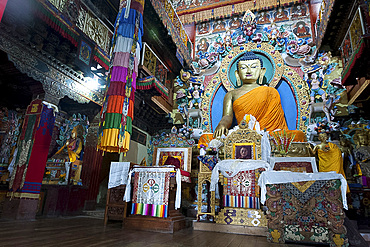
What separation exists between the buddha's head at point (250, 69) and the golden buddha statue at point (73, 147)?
14.4ft

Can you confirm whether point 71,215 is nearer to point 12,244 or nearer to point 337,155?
point 12,244

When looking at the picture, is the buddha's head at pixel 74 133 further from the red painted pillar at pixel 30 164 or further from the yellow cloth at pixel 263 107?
the yellow cloth at pixel 263 107

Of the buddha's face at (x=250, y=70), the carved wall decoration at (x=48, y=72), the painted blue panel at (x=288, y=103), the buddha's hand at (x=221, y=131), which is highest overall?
the buddha's face at (x=250, y=70)

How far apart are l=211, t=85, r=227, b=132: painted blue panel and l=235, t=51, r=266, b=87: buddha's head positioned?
25.2 inches

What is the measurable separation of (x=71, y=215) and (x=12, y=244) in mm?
2870

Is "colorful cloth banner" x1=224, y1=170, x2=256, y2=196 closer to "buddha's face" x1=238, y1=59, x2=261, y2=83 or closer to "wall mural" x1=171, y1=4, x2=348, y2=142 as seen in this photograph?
"wall mural" x1=171, y1=4, x2=348, y2=142

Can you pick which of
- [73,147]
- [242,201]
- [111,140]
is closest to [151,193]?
[111,140]

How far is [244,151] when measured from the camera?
372cm

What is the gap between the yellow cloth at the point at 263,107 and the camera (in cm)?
557

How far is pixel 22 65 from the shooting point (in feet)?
10.9

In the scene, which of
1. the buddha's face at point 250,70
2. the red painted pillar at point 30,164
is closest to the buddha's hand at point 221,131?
the buddha's face at point 250,70

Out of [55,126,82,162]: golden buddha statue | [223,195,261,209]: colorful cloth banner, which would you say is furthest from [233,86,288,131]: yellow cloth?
[55,126,82,162]: golden buddha statue

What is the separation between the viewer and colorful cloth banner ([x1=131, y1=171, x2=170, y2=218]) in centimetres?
296

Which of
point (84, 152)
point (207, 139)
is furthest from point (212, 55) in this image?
point (84, 152)
